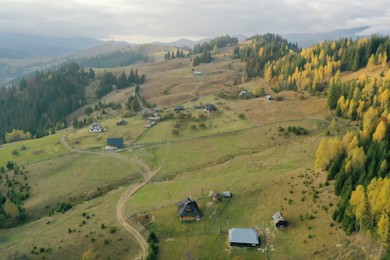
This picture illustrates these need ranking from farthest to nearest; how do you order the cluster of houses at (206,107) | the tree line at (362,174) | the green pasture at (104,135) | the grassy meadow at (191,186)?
the cluster of houses at (206,107) → the green pasture at (104,135) → the grassy meadow at (191,186) → the tree line at (362,174)

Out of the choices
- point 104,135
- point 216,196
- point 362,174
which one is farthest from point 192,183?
point 104,135

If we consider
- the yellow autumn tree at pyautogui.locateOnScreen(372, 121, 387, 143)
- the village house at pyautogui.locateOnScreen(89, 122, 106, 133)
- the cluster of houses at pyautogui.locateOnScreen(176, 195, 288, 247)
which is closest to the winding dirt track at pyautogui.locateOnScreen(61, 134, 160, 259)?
the cluster of houses at pyautogui.locateOnScreen(176, 195, 288, 247)

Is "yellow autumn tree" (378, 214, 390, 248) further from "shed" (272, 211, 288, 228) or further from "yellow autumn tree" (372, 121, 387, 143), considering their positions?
"yellow autumn tree" (372, 121, 387, 143)

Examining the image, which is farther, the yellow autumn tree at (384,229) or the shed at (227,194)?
the shed at (227,194)

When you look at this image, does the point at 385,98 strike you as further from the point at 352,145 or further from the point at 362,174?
the point at 362,174

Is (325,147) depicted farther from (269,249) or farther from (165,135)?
(165,135)

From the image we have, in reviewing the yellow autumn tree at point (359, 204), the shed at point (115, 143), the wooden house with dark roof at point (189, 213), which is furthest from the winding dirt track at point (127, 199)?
the yellow autumn tree at point (359, 204)

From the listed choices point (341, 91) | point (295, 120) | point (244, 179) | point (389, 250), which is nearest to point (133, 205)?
point (244, 179)

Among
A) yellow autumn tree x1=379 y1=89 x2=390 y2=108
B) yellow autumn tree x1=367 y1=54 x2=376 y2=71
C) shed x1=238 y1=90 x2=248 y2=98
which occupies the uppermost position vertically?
yellow autumn tree x1=367 y1=54 x2=376 y2=71

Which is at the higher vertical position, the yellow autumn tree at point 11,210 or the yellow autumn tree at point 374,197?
the yellow autumn tree at point 374,197

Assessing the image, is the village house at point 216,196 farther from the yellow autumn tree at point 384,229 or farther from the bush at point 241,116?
the bush at point 241,116
